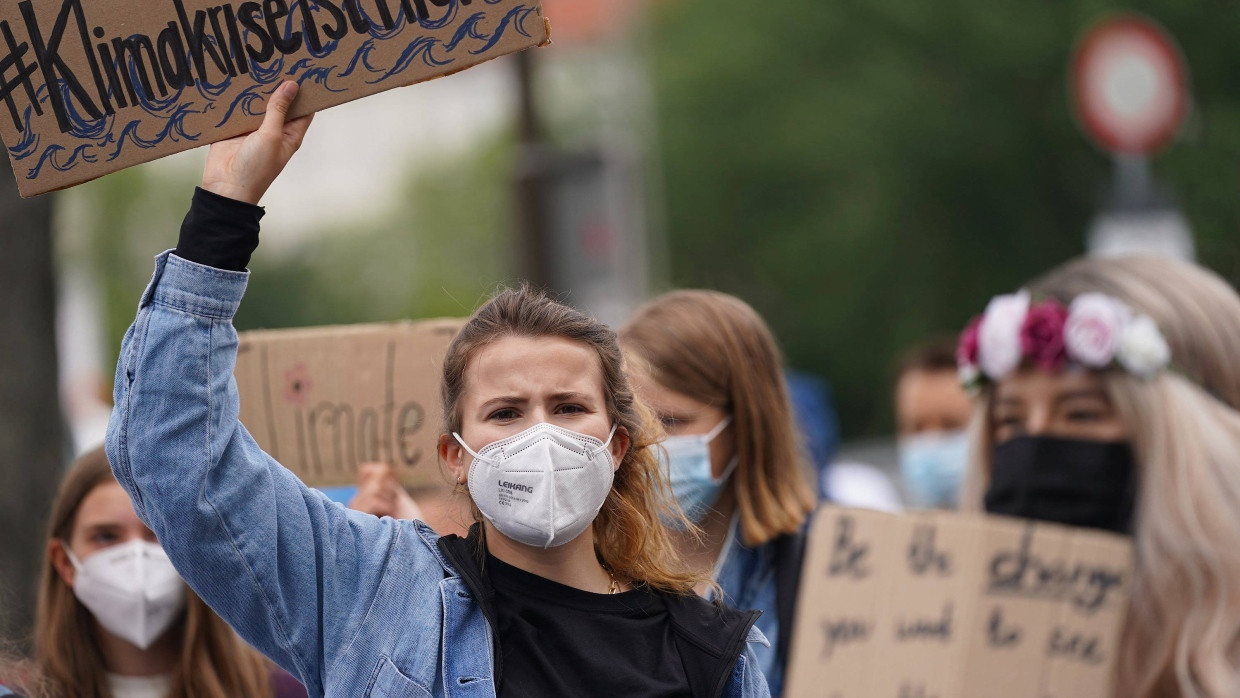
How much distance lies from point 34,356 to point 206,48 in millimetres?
2993

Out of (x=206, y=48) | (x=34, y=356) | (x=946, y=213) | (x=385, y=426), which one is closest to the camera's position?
(x=206, y=48)

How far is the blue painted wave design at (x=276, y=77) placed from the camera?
2.42 metres

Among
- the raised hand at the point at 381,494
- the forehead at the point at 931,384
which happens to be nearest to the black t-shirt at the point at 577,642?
the raised hand at the point at 381,494

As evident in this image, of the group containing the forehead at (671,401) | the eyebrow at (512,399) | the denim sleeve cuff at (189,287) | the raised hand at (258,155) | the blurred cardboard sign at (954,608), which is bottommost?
the blurred cardboard sign at (954,608)

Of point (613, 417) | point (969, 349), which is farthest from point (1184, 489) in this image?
point (613, 417)

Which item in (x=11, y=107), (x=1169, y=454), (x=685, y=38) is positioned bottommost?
(x=1169, y=454)

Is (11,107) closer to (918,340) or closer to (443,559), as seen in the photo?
(443,559)

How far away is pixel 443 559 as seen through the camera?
251 cm

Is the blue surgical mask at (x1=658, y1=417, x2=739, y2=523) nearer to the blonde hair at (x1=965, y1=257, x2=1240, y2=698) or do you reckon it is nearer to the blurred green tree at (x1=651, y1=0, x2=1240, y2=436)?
the blonde hair at (x1=965, y1=257, x2=1240, y2=698)

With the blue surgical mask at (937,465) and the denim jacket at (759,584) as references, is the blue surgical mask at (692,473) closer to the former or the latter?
the denim jacket at (759,584)

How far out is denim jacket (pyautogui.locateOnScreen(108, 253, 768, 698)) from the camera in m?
2.17

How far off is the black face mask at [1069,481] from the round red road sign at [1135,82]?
4.95 m

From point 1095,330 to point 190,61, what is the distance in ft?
7.77

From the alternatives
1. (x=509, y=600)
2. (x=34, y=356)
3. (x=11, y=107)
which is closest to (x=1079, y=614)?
(x=509, y=600)
